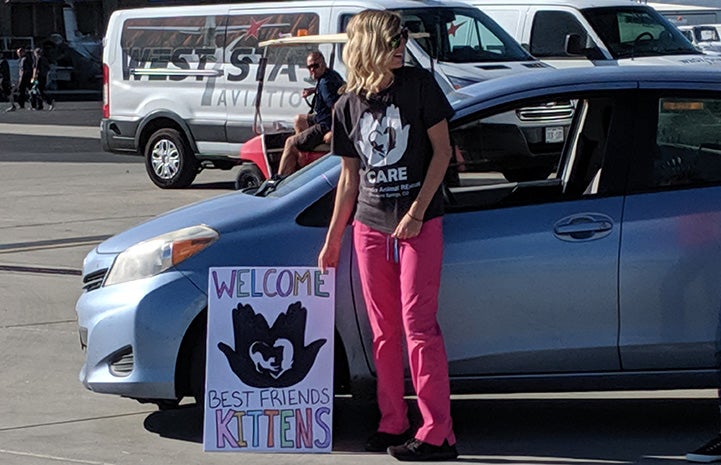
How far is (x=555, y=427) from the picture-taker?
625 centimetres

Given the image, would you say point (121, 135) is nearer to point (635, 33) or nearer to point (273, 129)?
point (273, 129)

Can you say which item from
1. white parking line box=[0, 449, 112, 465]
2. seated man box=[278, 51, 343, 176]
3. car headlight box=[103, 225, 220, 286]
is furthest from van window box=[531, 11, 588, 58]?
white parking line box=[0, 449, 112, 465]

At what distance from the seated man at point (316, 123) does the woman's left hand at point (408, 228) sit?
275 inches

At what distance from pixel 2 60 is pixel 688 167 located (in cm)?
3428

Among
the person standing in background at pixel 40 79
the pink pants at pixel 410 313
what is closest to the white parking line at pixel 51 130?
the person standing in background at pixel 40 79

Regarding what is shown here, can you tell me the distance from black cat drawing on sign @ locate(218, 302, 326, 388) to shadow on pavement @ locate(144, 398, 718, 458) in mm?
442

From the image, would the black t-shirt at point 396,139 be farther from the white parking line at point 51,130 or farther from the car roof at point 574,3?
the white parking line at point 51,130

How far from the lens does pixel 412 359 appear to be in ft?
18.1

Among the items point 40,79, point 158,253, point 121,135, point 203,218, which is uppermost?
point 203,218

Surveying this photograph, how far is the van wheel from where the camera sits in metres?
16.3

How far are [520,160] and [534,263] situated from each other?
1.99 feet

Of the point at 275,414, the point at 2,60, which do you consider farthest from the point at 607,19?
the point at 2,60

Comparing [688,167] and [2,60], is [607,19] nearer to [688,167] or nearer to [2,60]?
[688,167]

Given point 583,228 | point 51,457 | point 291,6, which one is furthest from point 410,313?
point 291,6
